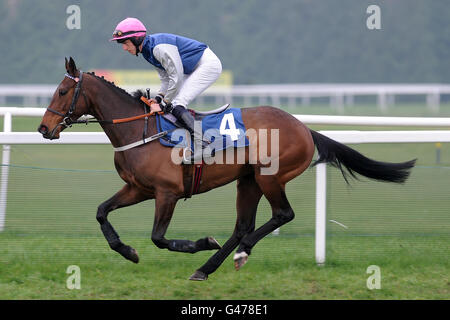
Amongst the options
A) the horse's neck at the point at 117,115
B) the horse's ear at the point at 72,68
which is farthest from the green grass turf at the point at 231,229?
the horse's ear at the point at 72,68

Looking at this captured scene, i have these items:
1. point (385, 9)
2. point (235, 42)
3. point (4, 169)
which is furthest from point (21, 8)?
point (4, 169)

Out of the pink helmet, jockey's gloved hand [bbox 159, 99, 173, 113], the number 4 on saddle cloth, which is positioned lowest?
the number 4 on saddle cloth

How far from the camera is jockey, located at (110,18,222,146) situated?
14.4ft

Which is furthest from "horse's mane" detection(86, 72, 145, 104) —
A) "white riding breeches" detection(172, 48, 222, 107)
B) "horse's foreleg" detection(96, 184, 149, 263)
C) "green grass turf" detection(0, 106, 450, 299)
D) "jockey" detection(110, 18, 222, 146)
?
"green grass turf" detection(0, 106, 450, 299)

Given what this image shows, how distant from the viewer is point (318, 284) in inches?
179

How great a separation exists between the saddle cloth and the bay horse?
2.2 inches

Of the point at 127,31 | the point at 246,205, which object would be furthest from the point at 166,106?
the point at 246,205

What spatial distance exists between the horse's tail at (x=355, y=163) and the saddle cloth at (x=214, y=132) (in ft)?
1.99

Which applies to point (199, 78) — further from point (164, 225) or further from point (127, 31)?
point (164, 225)

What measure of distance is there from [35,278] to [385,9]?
3266 centimetres

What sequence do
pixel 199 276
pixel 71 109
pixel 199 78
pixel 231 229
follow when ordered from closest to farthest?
1. pixel 71 109
2. pixel 199 276
3. pixel 199 78
4. pixel 231 229

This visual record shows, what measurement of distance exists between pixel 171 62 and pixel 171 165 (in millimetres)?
654

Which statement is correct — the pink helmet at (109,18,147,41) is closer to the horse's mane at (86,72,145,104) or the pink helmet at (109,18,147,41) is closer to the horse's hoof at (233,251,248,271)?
the horse's mane at (86,72,145,104)

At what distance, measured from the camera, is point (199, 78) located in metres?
4.64
